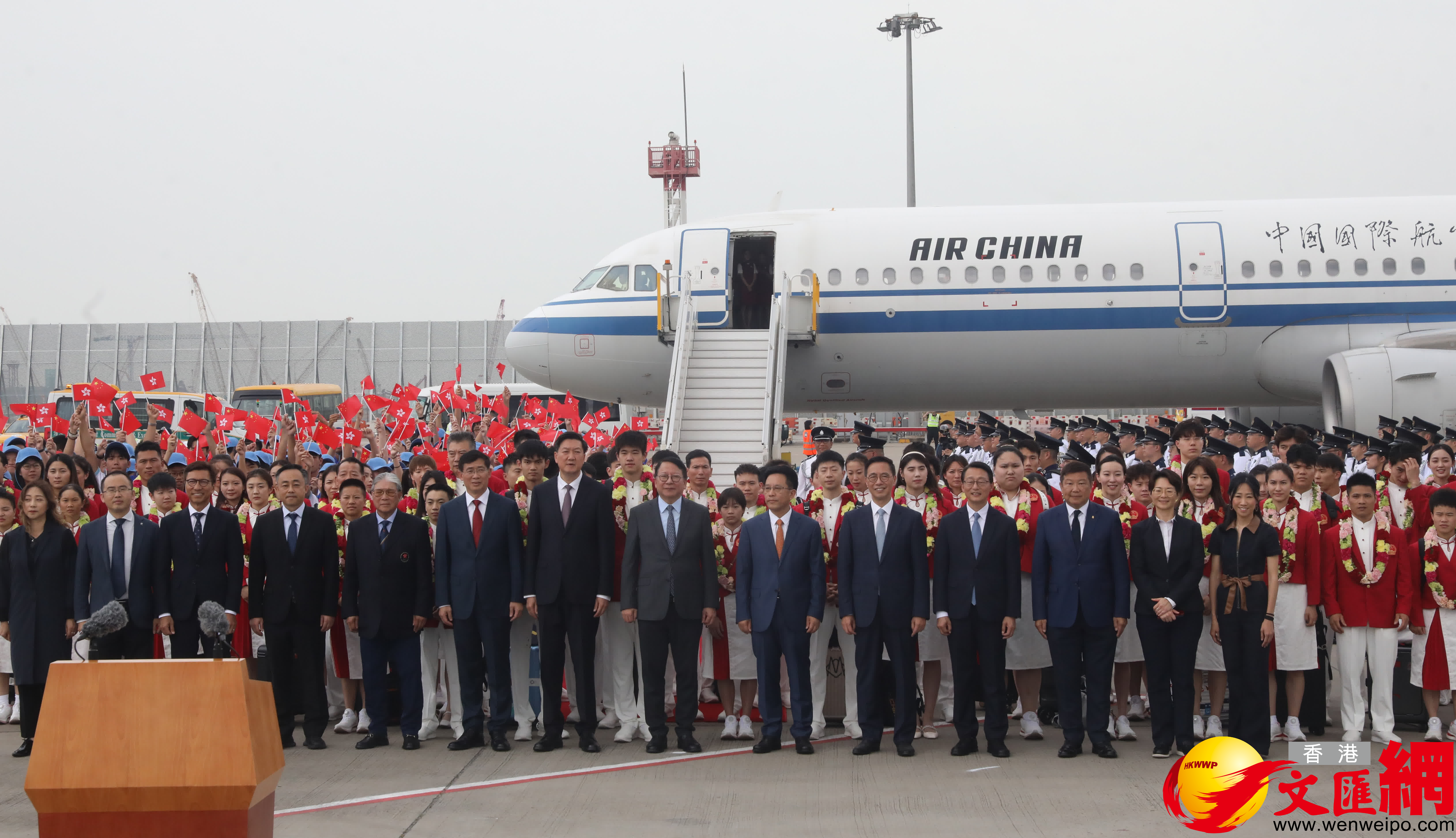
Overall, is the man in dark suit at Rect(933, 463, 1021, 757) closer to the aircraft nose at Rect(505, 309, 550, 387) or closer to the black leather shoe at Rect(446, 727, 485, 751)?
the black leather shoe at Rect(446, 727, 485, 751)

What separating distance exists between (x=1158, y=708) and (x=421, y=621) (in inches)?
185

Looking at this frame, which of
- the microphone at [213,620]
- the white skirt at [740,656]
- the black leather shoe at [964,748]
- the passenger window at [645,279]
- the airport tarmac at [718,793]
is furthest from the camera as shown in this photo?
the passenger window at [645,279]

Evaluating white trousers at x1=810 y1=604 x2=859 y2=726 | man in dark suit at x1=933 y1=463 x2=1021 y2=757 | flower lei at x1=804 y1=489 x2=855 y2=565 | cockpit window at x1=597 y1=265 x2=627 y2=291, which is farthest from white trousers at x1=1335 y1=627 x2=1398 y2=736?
cockpit window at x1=597 y1=265 x2=627 y2=291

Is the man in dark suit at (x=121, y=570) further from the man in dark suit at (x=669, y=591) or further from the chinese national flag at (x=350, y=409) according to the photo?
the chinese national flag at (x=350, y=409)

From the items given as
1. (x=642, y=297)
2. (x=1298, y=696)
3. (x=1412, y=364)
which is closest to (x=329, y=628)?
(x=1298, y=696)

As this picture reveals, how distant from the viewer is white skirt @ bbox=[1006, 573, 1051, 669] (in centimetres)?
788

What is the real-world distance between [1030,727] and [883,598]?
55.3 inches

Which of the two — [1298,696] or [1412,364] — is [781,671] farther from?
[1412,364]

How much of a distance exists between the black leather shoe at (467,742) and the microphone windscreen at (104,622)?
324 centimetres

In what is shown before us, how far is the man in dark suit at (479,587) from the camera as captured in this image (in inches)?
305

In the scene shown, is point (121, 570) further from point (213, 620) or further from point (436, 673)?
point (213, 620)

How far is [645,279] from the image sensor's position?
16984 millimetres

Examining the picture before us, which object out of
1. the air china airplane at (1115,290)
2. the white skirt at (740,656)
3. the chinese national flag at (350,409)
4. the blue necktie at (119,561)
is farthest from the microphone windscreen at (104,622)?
the air china airplane at (1115,290)

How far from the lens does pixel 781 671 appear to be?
8492 mm
